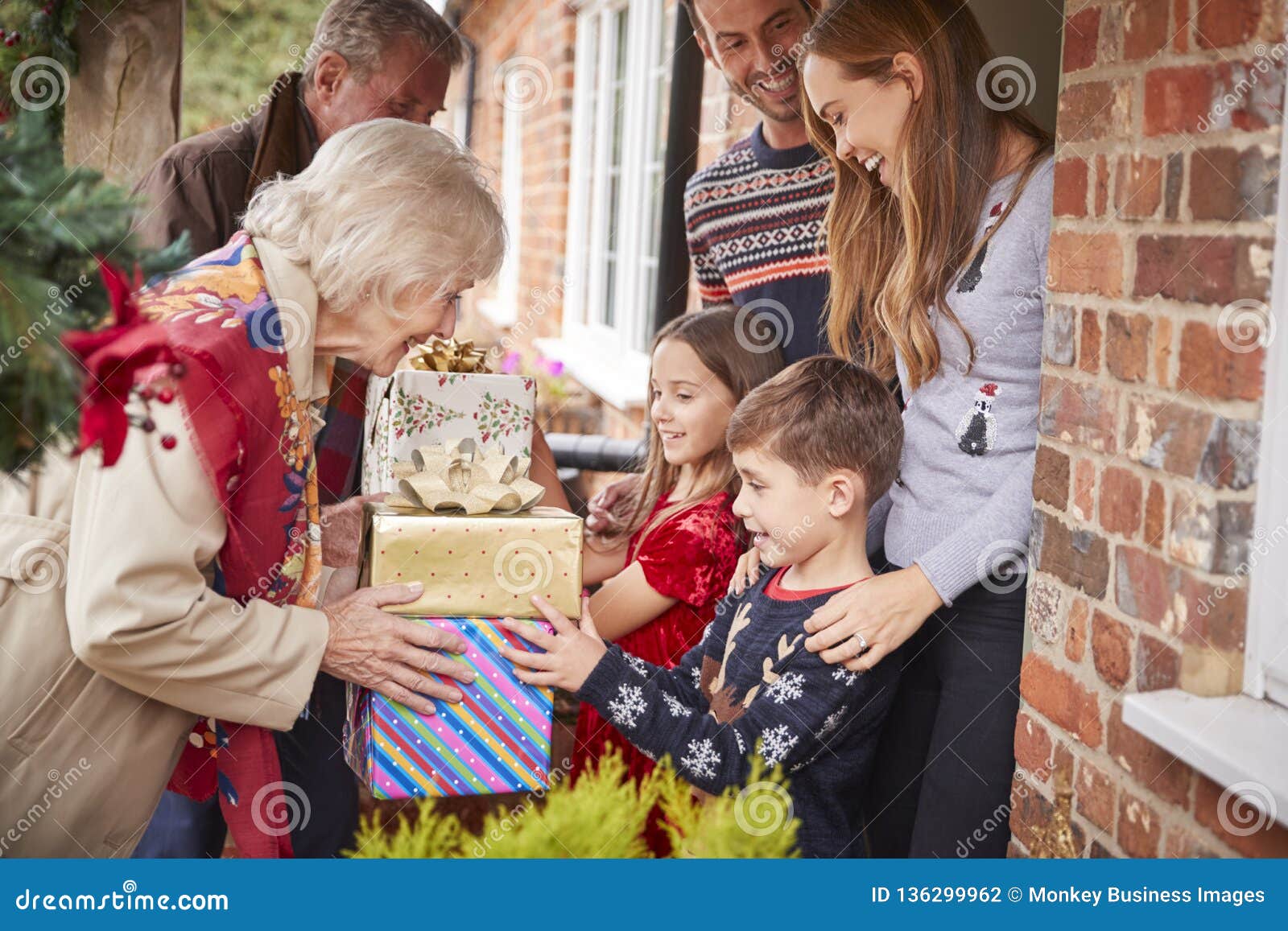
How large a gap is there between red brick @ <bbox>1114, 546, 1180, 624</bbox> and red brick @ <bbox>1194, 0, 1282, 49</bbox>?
0.59 meters

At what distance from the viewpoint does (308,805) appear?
8.29 feet

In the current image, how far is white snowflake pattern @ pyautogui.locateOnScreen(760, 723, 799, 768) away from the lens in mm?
1807

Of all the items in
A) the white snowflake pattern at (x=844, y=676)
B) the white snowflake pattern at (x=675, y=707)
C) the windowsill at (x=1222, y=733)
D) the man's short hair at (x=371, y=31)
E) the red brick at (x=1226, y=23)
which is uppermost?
the man's short hair at (x=371, y=31)

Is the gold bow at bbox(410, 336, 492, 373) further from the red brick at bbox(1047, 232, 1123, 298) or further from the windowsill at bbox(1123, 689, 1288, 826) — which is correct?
the windowsill at bbox(1123, 689, 1288, 826)

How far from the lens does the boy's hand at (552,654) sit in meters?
1.78

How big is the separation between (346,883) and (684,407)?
1410mm

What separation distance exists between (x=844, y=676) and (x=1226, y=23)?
38.9 inches

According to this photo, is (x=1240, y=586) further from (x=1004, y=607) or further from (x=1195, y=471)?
(x=1004, y=607)

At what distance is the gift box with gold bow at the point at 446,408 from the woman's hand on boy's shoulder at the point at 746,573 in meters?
0.46

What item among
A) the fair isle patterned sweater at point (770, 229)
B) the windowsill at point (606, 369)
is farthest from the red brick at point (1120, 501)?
the windowsill at point (606, 369)

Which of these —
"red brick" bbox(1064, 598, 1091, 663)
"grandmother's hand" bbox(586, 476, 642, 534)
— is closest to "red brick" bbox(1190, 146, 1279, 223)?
"red brick" bbox(1064, 598, 1091, 663)

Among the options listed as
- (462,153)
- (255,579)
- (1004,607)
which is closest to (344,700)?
(255,579)

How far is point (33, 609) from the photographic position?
167cm

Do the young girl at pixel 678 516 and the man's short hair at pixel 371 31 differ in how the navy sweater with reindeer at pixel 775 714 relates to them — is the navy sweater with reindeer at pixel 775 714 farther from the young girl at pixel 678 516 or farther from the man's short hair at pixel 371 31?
the man's short hair at pixel 371 31
